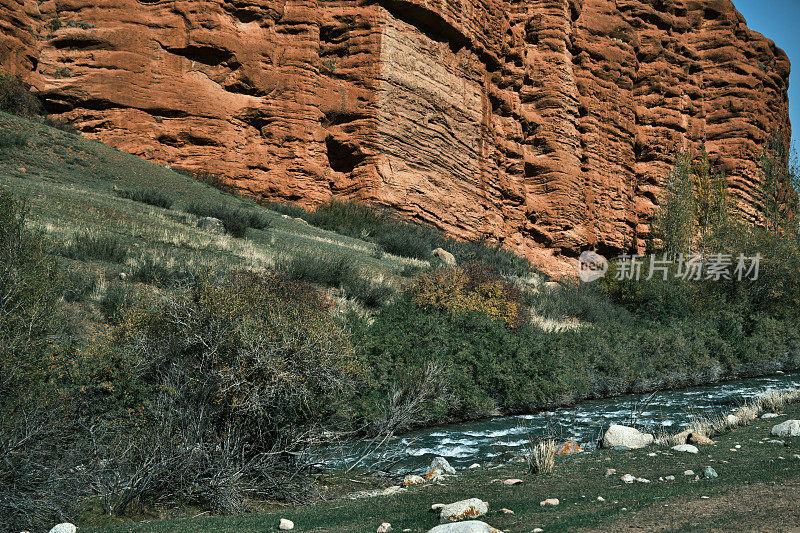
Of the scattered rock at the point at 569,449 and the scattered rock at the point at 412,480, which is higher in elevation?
the scattered rock at the point at 569,449

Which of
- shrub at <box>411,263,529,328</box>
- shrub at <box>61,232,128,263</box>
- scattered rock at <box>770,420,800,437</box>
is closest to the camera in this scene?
scattered rock at <box>770,420,800,437</box>

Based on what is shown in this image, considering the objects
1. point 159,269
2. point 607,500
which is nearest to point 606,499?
point 607,500

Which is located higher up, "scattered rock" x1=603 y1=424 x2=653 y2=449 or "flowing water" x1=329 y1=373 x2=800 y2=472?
"scattered rock" x1=603 y1=424 x2=653 y2=449

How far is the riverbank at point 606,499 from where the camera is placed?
3.29 m

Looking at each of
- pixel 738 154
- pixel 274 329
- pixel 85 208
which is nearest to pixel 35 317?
pixel 274 329

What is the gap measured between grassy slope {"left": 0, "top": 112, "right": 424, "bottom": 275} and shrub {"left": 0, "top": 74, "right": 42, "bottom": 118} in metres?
1.71

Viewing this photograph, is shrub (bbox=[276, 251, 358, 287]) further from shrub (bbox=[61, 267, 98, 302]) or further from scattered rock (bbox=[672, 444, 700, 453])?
scattered rock (bbox=[672, 444, 700, 453])

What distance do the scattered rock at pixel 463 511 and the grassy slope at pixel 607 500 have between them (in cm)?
6

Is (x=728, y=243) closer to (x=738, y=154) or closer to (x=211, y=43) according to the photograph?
(x=738, y=154)

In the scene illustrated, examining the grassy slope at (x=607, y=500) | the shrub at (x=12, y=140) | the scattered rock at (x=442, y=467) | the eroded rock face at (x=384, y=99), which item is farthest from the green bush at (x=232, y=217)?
the grassy slope at (x=607, y=500)

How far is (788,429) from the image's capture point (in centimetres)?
623

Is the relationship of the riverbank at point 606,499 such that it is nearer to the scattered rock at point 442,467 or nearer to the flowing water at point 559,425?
the scattered rock at point 442,467

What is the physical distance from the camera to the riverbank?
10.8 feet

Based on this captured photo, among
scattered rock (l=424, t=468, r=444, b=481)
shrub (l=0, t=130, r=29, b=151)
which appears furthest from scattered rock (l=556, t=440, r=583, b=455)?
shrub (l=0, t=130, r=29, b=151)
